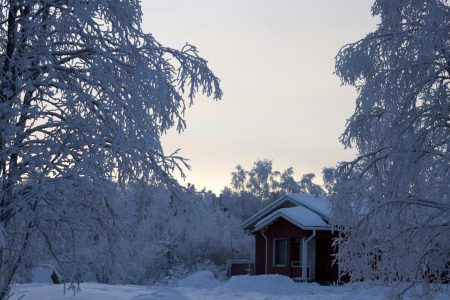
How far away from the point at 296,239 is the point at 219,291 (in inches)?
411

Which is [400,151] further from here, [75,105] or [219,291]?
[219,291]

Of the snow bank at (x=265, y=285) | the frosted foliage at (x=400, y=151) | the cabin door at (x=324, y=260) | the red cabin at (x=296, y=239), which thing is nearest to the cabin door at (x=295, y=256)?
the red cabin at (x=296, y=239)

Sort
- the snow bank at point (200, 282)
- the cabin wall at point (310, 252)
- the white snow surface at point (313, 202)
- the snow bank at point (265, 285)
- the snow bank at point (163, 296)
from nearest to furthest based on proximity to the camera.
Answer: the snow bank at point (163, 296) → the snow bank at point (265, 285) → the snow bank at point (200, 282) → the cabin wall at point (310, 252) → the white snow surface at point (313, 202)

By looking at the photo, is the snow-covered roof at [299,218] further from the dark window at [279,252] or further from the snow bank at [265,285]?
the snow bank at [265,285]

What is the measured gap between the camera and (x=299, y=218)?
3309 centimetres

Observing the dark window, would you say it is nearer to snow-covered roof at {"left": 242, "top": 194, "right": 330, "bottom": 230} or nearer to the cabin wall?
the cabin wall

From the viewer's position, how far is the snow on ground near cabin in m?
15.3

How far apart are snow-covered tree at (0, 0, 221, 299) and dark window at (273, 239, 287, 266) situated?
81.9 feet

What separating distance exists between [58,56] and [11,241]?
2.82 m

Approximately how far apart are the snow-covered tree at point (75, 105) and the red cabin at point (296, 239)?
73.0ft

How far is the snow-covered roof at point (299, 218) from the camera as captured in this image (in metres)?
32.4

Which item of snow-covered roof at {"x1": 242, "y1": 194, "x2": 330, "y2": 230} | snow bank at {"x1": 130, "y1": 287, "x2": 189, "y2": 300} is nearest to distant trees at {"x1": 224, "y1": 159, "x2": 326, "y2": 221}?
snow-covered roof at {"x1": 242, "y1": 194, "x2": 330, "y2": 230}

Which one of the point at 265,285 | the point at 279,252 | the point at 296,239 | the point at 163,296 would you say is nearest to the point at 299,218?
the point at 296,239

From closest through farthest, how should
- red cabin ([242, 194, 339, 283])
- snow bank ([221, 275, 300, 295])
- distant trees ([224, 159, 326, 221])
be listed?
snow bank ([221, 275, 300, 295]), red cabin ([242, 194, 339, 283]), distant trees ([224, 159, 326, 221])
